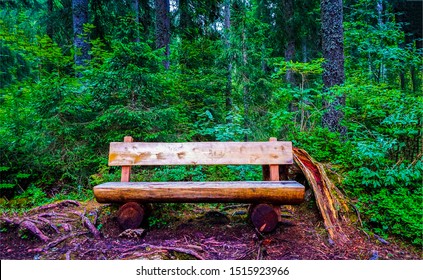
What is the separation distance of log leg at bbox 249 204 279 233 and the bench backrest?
2.08 feet

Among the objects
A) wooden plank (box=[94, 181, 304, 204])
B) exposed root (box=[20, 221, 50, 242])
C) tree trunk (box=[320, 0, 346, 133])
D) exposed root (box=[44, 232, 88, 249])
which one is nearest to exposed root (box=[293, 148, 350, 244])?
wooden plank (box=[94, 181, 304, 204])

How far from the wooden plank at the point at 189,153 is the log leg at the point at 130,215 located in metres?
0.58

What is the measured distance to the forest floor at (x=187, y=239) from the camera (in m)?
2.64

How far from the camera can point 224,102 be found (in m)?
8.10

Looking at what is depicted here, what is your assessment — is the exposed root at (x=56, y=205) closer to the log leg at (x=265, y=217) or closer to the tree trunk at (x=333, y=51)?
the log leg at (x=265, y=217)

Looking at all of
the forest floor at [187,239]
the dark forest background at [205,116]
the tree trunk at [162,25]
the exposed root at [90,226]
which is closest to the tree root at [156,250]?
the forest floor at [187,239]

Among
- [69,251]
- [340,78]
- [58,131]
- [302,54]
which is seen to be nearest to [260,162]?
[69,251]

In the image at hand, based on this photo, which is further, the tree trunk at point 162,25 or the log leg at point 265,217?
the tree trunk at point 162,25

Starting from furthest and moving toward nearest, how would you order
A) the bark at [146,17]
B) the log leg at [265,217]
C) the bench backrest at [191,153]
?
the bark at [146,17], the bench backrest at [191,153], the log leg at [265,217]

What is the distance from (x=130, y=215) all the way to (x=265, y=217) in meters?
1.51

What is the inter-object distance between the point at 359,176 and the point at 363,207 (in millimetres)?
548

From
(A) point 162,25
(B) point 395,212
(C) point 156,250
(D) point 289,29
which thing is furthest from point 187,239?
(D) point 289,29

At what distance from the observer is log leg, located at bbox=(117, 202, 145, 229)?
3.04 meters

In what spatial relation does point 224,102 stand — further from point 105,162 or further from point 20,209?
point 20,209
